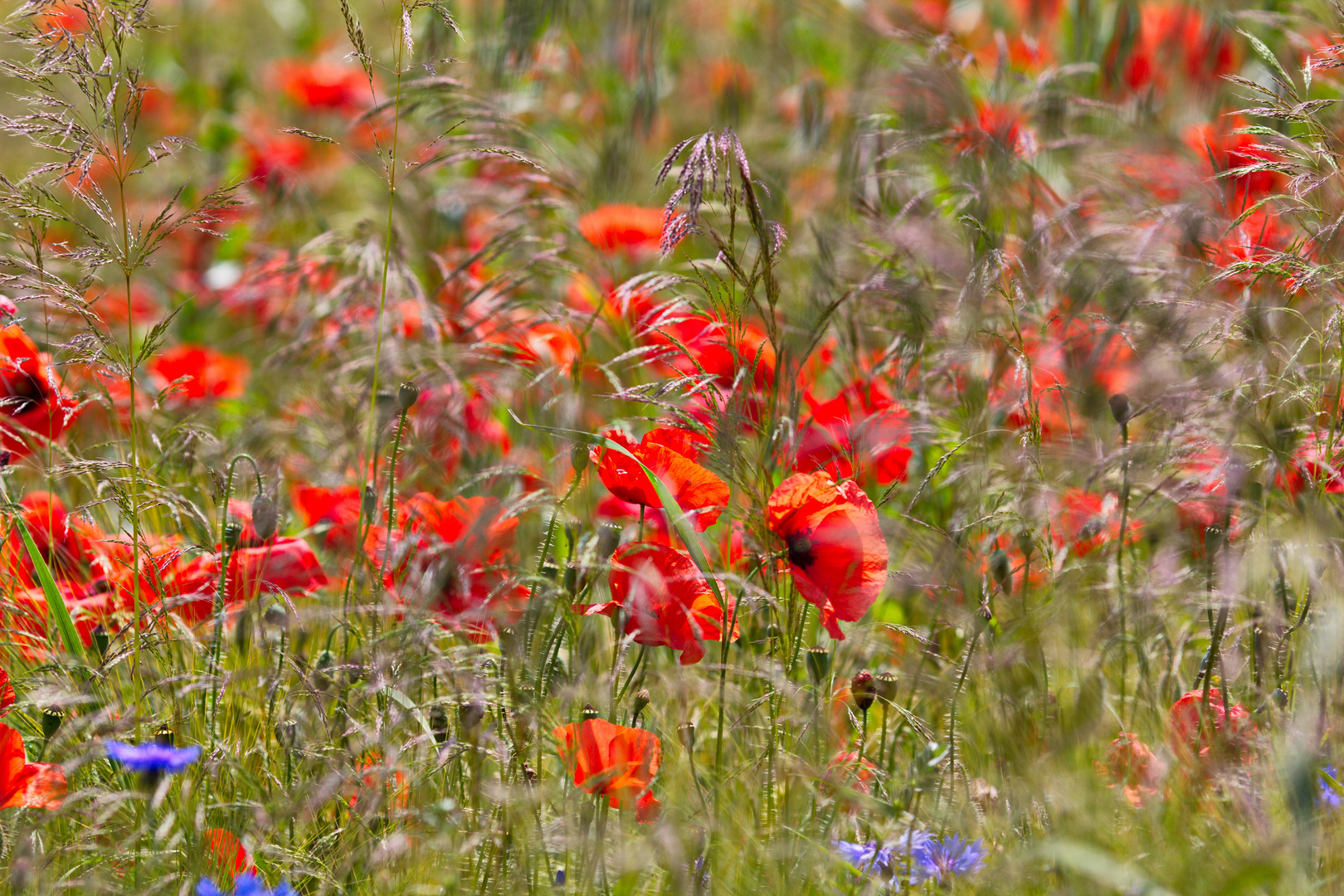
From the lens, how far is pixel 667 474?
3.84 feet

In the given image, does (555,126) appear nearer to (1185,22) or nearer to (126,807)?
(1185,22)

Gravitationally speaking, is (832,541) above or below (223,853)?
above

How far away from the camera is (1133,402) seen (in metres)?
1.18

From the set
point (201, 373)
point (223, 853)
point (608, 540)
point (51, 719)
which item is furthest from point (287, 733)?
point (201, 373)

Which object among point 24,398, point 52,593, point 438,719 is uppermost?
point 24,398

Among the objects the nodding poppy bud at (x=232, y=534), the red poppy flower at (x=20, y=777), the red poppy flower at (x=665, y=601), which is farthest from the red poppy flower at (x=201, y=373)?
the red poppy flower at (x=665, y=601)

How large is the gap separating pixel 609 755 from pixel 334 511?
2.16ft

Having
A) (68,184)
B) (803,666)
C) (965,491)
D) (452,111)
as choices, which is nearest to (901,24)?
(452,111)

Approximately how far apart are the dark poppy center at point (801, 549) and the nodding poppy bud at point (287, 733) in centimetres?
46

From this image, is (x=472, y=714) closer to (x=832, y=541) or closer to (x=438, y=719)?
(x=438, y=719)

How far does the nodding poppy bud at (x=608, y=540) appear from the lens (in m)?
1.18

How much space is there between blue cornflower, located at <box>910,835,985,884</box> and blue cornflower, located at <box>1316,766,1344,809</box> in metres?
0.25

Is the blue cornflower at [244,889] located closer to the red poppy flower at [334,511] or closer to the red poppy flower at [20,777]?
the red poppy flower at [20,777]

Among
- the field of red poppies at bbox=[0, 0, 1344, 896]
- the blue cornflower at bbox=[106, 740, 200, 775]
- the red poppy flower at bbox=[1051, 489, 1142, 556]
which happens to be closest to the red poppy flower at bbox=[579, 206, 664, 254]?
the field of red poppies at bbox=[0, 0, 1344, 896]
